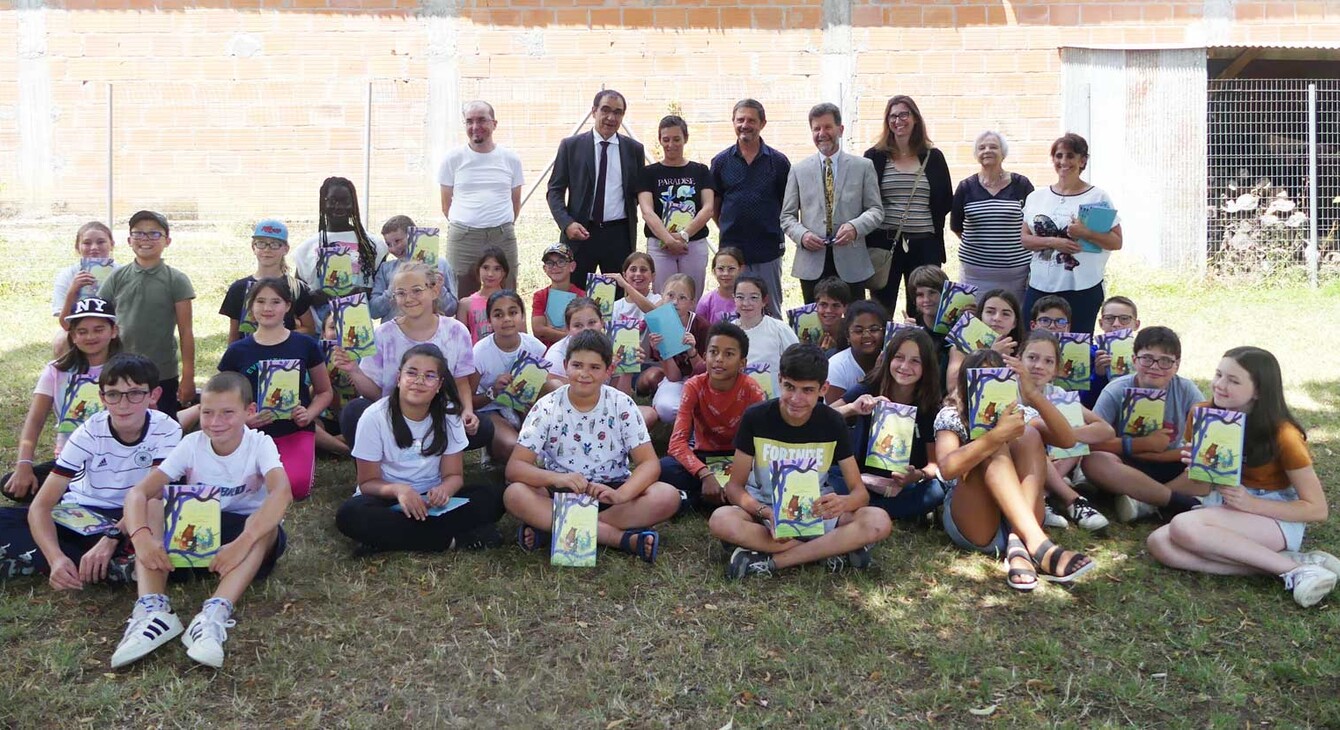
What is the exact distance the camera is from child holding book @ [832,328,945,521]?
4.92 m

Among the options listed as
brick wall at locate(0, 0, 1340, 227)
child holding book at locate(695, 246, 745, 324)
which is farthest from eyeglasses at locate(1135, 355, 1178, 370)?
brick wall at locate(0, 0, 1340, 227)

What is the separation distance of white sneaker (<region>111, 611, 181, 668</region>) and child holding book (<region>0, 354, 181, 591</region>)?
483mm

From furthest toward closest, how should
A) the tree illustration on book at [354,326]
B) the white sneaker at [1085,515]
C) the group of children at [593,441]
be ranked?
the tree illustration on book at [354,326], the white sneaker at [1085,515], the group of children at [593,441]

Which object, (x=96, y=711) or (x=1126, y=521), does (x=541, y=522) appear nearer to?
(x=96, y=711)

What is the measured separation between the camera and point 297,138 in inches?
521

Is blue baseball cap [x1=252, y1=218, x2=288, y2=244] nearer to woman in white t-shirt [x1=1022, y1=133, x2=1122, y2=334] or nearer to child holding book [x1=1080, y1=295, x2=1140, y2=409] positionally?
woman in white t-shirt [x1=1022, y1=133, x2=1122, y2=334]

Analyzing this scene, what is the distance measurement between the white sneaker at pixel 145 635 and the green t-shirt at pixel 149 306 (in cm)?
228

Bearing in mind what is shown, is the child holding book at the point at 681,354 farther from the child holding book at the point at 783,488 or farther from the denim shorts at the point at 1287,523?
the denim shorts at the point at 1287,523

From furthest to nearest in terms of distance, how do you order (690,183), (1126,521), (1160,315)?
(1160,315) → (690,183) → (1126,521)

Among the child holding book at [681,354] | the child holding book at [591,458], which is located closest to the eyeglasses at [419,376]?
the child holding book at [591,458]

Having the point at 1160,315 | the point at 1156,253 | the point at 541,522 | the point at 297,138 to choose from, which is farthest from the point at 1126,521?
the point at 297,138

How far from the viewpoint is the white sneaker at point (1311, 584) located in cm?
405

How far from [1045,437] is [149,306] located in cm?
429

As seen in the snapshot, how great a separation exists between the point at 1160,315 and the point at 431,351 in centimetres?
753
